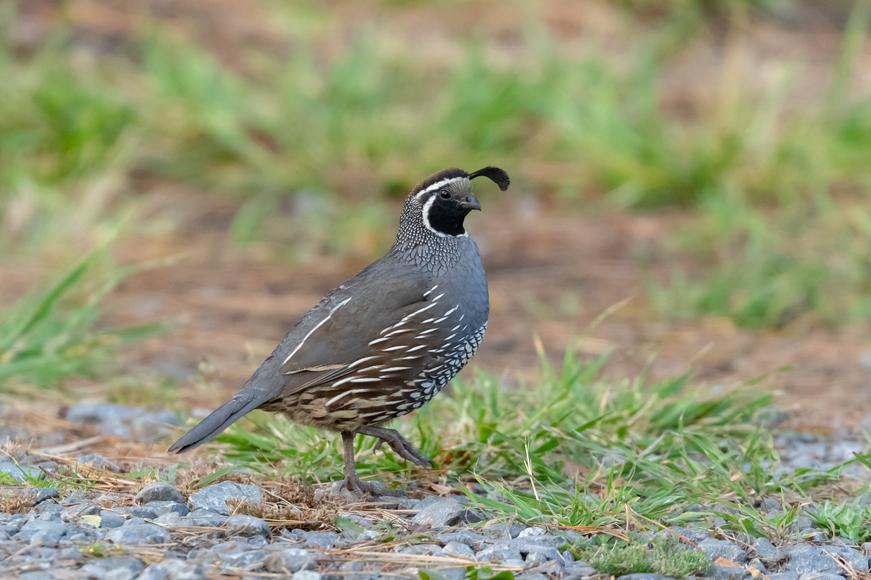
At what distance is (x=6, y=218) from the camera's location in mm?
8484

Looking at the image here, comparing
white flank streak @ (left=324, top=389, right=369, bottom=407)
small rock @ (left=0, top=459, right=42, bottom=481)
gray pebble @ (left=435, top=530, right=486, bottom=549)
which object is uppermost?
white flank streak @ (left=324, top=389, right=369, bottom=407)

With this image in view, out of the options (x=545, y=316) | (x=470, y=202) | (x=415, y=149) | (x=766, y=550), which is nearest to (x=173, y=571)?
(x=766, y=550)

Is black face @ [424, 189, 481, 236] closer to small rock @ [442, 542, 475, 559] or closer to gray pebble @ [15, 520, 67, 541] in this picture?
small rock @ [442, 542, 475, 559]

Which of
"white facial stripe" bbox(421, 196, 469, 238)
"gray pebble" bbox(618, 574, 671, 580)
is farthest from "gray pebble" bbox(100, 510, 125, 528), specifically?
"white facial stripe" bbox(421, 196, 469, 238)

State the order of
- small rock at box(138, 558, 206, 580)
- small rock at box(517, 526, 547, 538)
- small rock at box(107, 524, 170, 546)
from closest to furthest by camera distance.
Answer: small rock at box(138, 558, 206, 580), small rock at box(107, 524, 170, 546), small rock at box(517, 526, 547, 538)

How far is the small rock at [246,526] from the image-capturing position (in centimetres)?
383

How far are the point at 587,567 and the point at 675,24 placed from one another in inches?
361

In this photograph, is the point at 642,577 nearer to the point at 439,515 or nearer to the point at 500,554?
the point at 500,554

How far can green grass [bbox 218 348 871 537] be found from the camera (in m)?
4.16

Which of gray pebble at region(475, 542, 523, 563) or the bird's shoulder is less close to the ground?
the bird's shoulder

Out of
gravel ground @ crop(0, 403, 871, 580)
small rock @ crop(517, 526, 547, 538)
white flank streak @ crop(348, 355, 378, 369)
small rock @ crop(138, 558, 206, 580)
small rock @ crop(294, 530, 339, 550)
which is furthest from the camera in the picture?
white flank streak @ crop(348, 355, 378, 369)

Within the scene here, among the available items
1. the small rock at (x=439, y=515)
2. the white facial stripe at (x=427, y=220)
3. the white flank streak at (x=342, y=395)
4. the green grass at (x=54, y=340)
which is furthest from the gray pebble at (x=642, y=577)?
the green grass at (x=54, y=340)

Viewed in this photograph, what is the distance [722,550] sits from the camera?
3.92 meters

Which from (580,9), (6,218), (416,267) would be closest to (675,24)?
(580,9)
